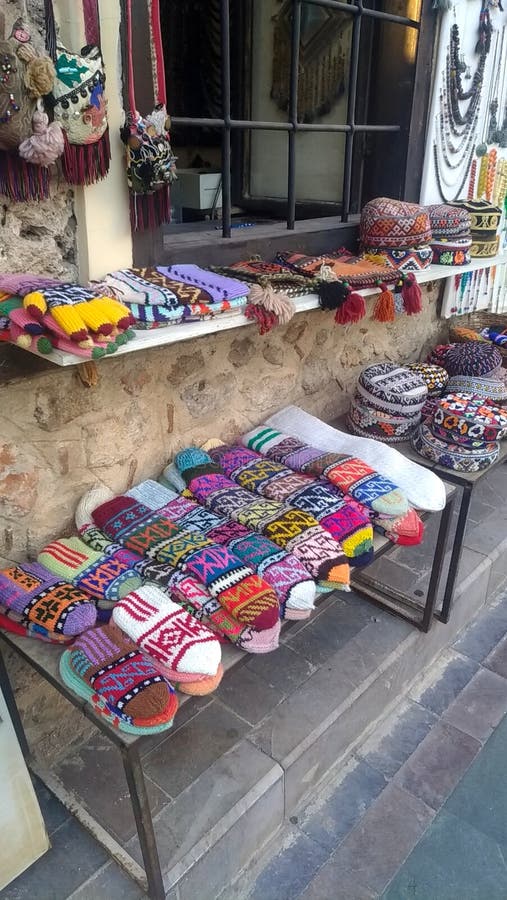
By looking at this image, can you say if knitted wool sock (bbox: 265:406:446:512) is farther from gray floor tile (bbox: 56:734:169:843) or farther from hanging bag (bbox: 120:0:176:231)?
gray floor tile (bbox: 56:734:169:843)

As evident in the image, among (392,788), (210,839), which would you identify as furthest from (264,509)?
(392,788)

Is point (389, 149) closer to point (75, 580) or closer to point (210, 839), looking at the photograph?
point (75, 580)

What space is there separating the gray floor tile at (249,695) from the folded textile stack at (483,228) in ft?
6.32

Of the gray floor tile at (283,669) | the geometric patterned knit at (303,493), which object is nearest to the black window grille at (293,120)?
the geometric patterned knit at (303,493)

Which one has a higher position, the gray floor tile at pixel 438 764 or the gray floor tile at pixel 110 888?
the gray floor tile at pixel 110 888

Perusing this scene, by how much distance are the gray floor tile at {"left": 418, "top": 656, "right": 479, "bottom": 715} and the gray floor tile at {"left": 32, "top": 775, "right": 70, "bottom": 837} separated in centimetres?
129

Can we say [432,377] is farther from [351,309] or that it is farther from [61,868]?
[61,868]

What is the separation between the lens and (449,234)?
247 cm

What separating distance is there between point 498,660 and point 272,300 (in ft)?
5.77

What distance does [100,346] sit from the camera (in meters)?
1.32

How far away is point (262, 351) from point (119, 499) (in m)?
0.80

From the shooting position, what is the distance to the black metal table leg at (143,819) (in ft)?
4.29

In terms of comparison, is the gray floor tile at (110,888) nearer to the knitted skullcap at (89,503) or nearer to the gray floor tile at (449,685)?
the knitted skullcap at (89,503)

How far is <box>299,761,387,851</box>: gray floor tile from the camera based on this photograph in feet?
6.32
